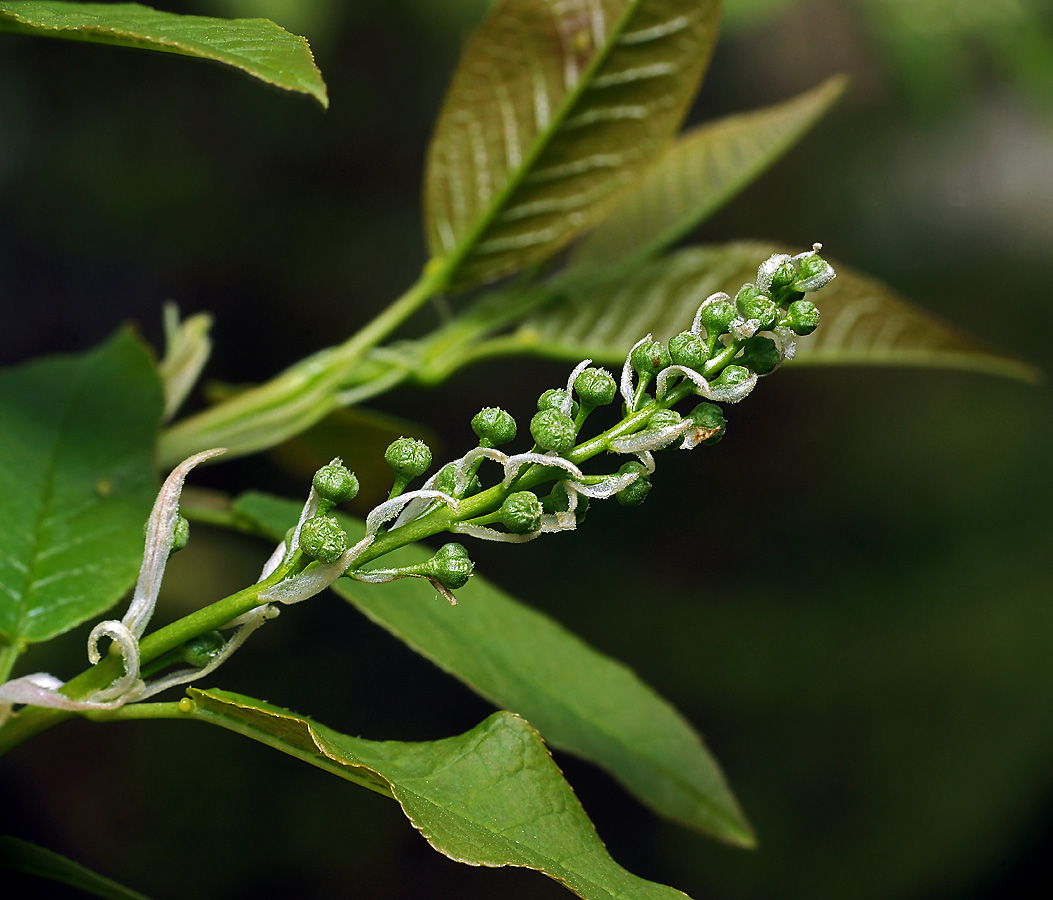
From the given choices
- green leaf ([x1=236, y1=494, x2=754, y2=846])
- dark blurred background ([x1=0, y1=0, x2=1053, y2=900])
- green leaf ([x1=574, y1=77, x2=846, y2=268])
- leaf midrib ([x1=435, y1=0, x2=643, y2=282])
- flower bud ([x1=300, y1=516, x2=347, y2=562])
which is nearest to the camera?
flower bud ([x1=300, y1=516, x2=347, y2=562])

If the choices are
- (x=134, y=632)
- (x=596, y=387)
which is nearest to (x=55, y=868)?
(x=134, y=632)

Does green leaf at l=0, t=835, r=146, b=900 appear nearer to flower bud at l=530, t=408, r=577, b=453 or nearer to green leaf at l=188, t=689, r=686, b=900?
green leaf at l=188, t=689, r=686, b=900

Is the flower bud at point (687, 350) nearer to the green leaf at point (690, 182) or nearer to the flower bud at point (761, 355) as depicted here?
the flower bud at point (761, 355)

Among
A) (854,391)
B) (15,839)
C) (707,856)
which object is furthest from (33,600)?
(854,391)

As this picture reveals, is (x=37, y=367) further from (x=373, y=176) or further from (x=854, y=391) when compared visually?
(x=854, y=391)

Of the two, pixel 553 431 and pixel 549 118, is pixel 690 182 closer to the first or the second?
pixel 549 118

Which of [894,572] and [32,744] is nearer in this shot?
[32,744]

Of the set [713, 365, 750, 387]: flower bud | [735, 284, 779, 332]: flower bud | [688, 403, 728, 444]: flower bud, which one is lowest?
[688, 403, 728, 444]: flower bud

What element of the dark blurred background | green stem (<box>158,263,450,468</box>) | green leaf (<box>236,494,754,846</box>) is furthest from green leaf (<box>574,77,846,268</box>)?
the dark blurred background
